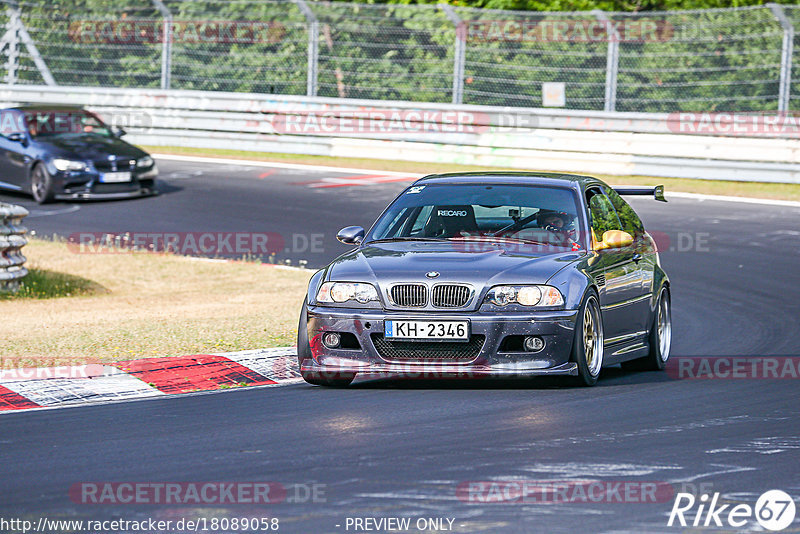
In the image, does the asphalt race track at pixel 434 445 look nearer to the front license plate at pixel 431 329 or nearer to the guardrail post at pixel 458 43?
the front license plate at pixel 431 329

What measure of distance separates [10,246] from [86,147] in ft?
23.5

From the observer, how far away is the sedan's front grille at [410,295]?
8586 mm

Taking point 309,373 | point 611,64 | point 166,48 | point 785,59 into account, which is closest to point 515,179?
point 309,373

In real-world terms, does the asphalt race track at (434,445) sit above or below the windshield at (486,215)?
below

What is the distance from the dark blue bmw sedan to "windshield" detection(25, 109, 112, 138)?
2 centimetres

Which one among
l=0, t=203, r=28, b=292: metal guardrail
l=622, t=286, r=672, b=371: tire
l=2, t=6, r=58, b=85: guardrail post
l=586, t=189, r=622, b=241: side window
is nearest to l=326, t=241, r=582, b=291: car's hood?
l=586, t=189, r=622, b=241: side window

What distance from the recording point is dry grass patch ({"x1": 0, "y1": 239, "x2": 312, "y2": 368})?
10727mm

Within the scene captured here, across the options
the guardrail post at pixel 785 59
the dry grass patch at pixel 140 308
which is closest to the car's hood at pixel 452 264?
the dry grass patch at pixel 140 308

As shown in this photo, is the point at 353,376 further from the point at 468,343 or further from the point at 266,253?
the point at 266,253

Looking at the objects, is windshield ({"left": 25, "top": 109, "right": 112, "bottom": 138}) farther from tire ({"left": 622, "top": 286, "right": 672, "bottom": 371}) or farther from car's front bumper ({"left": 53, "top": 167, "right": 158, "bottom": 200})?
tire ({"left": 622, "top": 286, "right": 672, "bottom": 371})

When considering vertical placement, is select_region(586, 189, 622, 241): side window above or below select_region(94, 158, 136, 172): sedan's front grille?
above

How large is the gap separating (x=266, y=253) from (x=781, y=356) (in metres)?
8.17

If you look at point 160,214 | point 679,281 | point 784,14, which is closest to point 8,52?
point 160,214

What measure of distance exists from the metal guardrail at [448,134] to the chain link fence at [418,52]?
0.46m
